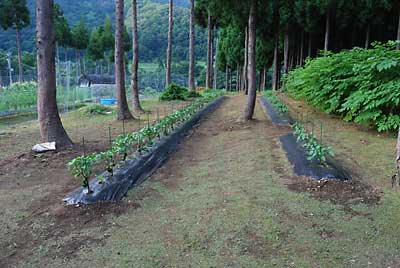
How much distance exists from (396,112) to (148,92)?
22.4m

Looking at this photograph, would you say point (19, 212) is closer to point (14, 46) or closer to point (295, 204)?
point (295, 204)

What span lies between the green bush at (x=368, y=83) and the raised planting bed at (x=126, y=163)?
3.95 meters

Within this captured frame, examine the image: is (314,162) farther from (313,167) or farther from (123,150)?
(123,150)

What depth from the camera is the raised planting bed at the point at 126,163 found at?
3893mm

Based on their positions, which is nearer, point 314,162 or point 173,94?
point 314,162

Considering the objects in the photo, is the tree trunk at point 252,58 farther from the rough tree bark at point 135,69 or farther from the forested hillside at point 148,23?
the forested hillside at point 148,23

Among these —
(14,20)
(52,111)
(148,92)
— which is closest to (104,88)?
(148,92)

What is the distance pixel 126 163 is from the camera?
4.88 metres

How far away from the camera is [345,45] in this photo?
21484 millimetres

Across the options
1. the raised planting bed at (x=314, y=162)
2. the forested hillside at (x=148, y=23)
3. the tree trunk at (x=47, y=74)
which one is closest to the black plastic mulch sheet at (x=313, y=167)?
the raised planting bed at (x=314, y=162)

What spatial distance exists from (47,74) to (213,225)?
4.76 m

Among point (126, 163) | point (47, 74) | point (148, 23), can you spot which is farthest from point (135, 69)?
point (148, 23)

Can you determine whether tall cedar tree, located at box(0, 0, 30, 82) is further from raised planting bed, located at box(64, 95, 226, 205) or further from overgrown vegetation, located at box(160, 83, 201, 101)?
raised planting bed, located at box(64, 95, 226, 205)

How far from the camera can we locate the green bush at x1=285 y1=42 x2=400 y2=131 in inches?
259
